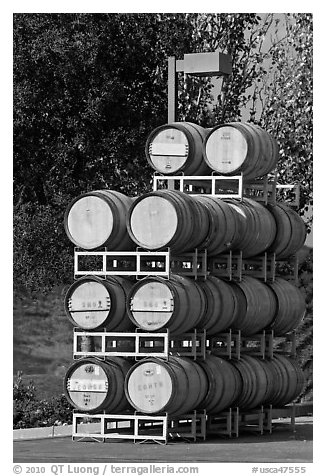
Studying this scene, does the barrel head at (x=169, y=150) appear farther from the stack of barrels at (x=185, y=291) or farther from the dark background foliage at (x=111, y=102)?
the dark background foliage at (x=111, y=102)

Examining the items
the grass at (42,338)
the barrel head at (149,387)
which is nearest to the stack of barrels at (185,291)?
the barrel head at (149,387)

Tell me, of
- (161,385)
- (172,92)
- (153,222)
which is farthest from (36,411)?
(153,222)

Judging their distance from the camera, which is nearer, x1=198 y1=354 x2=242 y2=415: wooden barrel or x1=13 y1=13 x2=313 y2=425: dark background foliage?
x1=198 y1=354 x2=242 y2=415: wooden barrel

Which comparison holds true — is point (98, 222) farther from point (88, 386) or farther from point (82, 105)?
point (82, 105)

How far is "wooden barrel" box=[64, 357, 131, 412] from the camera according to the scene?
18.1m

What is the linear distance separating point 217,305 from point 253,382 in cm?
134

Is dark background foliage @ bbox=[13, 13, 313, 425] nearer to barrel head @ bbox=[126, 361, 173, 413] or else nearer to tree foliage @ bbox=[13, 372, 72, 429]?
tree foliage @ bbox=[13, 372, 72, 429]

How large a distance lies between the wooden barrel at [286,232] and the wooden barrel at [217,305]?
1446 millimetres

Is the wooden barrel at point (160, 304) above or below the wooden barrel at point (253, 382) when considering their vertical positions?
above

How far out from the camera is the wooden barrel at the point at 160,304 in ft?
57.7

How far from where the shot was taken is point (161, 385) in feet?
57.8

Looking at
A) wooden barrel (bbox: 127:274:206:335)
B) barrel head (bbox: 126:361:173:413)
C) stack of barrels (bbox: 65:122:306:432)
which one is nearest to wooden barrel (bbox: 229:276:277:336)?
stack of barrels (bbox: 65:122:306:432)

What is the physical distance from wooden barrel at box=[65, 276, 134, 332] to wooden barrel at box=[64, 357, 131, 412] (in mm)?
457
